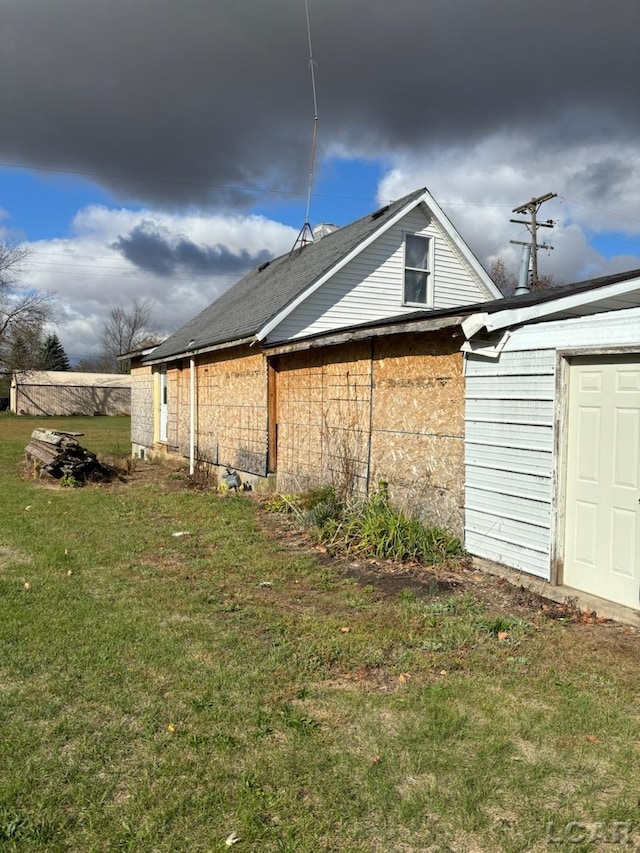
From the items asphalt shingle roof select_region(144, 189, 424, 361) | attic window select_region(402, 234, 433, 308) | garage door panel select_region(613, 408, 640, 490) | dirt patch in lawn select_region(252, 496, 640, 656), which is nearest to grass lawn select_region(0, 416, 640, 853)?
dirt patch in lawn select_region(252, 496, 640, 656)

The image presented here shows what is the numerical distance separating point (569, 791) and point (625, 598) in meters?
2.74

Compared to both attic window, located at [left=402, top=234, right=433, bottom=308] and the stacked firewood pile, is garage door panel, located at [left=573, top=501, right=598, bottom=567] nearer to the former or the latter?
attic window, located at [left=402, top=234, right=433, bottom=308]

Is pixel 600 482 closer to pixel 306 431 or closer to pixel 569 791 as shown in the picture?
pixel 569 791

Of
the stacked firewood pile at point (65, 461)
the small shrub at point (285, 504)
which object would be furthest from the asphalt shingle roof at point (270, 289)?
the stacked firewood pile at point (65, 461)

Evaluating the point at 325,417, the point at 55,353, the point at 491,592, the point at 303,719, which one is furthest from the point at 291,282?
the point at 55,353

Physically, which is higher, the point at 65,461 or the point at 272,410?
the point at 272,410

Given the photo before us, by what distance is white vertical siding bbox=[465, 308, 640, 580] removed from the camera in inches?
235

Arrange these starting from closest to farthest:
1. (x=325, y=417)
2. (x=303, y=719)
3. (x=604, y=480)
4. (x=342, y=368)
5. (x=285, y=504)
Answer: (x=303, y=719)
(x=604, y=480)
(x=342, y=368)
(x=325, y=417)
(x=285, y=504)

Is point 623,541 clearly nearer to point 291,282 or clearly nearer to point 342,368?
point 342,368

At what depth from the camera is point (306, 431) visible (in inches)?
440

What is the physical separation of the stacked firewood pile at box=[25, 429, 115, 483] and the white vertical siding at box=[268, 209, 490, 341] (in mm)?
5311

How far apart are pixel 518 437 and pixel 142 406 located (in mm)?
17534

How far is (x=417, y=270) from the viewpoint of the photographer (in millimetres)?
15141

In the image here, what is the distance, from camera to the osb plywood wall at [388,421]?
7.59 m
